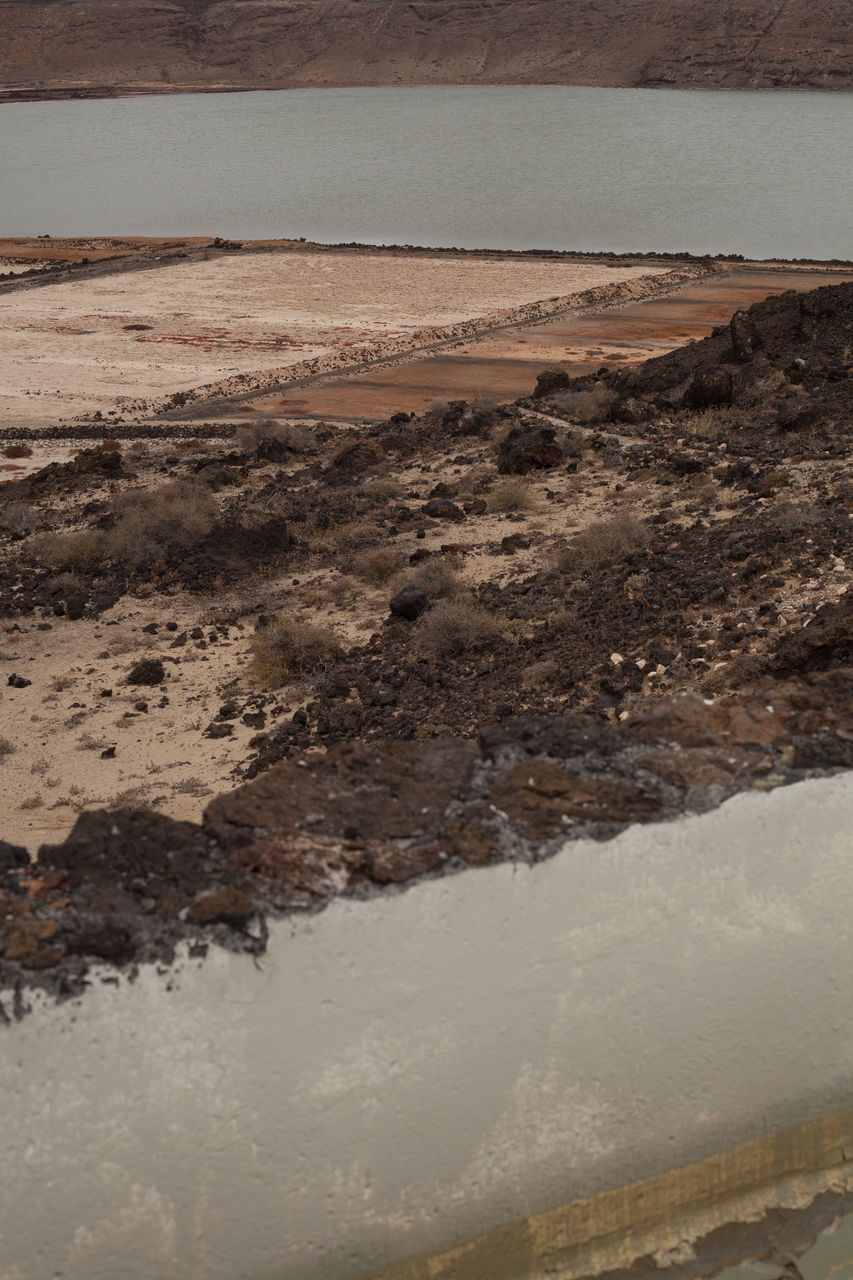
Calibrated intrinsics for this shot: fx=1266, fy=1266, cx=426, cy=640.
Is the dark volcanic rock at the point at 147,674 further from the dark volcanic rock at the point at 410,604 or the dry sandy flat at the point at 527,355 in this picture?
the dry sandy flat at the point at 527,355

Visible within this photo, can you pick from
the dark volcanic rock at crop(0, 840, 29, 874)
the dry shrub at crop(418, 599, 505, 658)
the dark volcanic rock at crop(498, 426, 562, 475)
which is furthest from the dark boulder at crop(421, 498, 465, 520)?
the dark volcanic rock at crop(0, 840, 29, 874)

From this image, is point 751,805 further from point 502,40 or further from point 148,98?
point 148,98

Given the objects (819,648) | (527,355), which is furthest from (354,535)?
(527,355)

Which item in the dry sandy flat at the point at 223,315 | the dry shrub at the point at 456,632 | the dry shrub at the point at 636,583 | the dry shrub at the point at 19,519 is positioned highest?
the dry sandy flat at the point at 223,315

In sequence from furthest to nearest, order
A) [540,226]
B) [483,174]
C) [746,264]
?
1. [483,174]
2. [540,226]
3. [746,264]

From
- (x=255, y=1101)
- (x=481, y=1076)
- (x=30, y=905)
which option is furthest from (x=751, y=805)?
(x=30, y=905)

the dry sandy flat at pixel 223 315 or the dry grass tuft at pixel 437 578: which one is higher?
the dry sandy flat at pixel 223 315

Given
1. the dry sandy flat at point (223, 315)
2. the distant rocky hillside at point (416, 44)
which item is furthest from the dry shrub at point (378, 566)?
the distant rocky hillside at point (416, 44)
